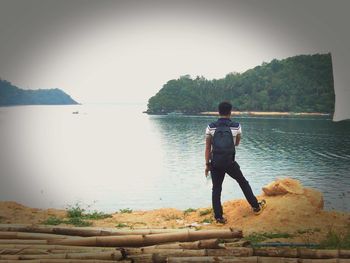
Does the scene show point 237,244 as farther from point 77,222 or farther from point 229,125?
point 77,222

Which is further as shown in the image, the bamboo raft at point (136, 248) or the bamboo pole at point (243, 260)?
the bamboo raft at point (136, 248)

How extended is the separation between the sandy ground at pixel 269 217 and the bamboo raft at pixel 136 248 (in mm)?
1488

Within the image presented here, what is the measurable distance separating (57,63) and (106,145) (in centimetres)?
2667

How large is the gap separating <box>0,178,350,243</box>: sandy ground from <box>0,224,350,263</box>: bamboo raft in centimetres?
149

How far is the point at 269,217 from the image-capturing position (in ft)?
34.2

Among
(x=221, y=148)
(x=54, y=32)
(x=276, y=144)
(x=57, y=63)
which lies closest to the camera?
(x=221, y=148)

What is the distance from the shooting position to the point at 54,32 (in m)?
49.6

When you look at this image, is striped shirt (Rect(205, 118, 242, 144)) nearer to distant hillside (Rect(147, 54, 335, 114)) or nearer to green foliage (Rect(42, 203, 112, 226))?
green foliage (Rect(42, 203, 112, 226))

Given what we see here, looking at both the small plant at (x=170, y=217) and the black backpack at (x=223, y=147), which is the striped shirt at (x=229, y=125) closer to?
the black backpack at (x=223, y=147)

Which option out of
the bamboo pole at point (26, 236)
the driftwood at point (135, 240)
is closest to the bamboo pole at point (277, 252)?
the driftwood at point (135, 240)

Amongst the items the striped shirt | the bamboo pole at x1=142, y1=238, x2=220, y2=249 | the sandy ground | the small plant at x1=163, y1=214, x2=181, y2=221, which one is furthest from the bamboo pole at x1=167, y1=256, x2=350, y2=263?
the small plant at x1=163, y1=214, x2=181, y2=221

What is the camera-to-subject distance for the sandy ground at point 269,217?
9664 mm

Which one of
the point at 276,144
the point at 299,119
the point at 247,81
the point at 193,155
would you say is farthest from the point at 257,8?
the point at 299,119

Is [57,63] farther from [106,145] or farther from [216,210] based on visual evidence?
[216,210]
